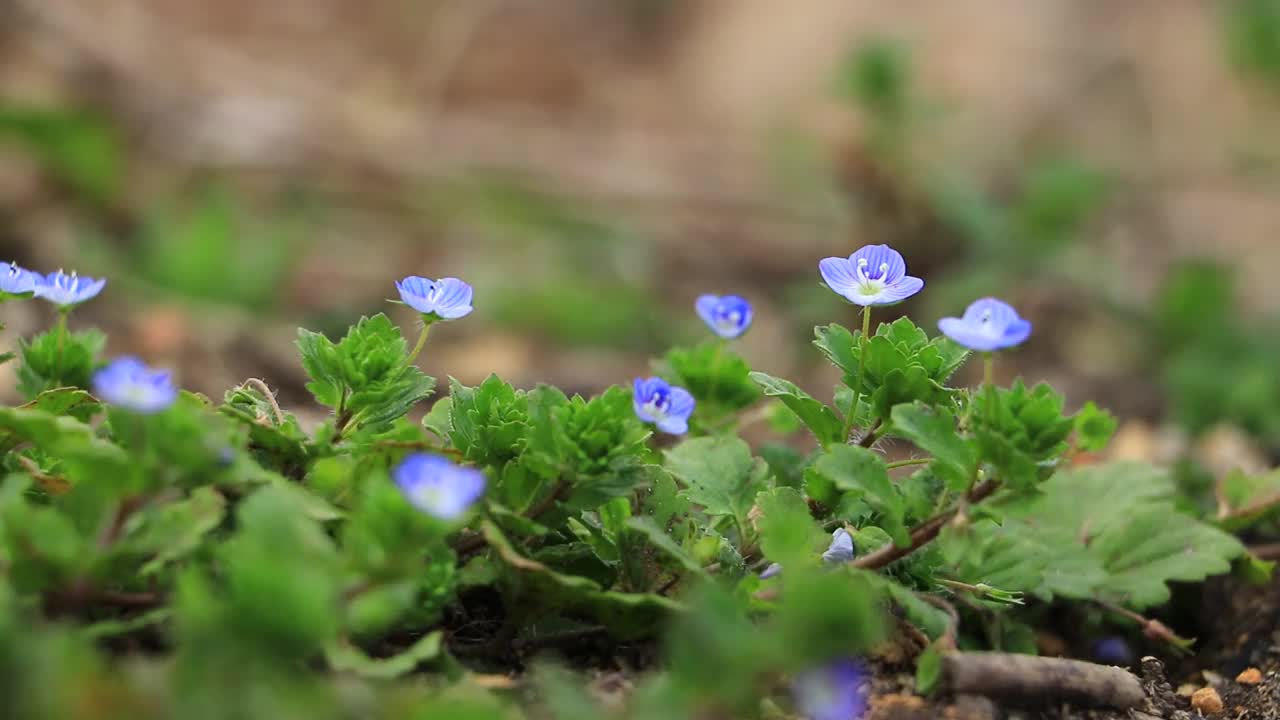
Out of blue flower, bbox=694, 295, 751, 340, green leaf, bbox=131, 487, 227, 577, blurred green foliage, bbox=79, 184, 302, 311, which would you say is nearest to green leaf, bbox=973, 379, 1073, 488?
blue flower, bbox=694, 295, 751, 340

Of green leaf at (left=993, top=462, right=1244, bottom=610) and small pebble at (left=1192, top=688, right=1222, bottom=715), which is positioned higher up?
green leaf at (left=993, top=462, right=1244, bottom=610)

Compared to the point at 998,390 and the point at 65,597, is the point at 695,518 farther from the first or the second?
the point at 65,597

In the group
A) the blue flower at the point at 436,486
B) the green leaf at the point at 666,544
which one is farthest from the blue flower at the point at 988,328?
the blue flower at the point at 436,486

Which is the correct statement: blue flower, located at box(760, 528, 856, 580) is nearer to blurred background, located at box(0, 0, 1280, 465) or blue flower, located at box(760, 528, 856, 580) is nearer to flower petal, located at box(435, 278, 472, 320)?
flower petal, located at box(435, 278, 472, 320)

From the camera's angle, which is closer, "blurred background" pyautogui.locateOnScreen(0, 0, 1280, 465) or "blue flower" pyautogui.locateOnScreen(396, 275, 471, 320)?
"blue flower" pyautogui.locateOnScreen(396, 275, 471, 320)

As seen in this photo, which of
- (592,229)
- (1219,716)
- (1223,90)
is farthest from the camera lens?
(1223,90)

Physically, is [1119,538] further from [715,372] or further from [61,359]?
[61,359]

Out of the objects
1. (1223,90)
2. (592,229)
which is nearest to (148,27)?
(592,229)
